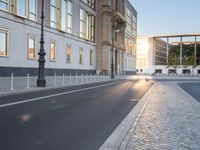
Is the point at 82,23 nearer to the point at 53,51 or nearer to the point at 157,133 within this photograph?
the point at 53,51

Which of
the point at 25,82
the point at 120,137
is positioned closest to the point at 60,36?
the point at 25,82

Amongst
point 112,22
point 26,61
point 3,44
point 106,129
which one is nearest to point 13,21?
point 3,44

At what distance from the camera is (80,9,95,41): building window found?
5712cm

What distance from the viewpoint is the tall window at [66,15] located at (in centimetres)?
4778

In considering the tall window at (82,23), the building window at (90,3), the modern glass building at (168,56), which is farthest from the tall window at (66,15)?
the modern glass building at (168,56)

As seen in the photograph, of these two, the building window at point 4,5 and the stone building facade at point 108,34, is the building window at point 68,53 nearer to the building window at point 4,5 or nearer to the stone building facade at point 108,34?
the stone building facade at point 108,34

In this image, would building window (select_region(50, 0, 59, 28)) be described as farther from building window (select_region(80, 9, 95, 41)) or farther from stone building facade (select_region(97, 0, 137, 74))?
stone building facade (select_region(97, 0, 137, 74))

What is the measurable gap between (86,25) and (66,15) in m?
10.7

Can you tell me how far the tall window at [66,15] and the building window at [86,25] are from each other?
574cm

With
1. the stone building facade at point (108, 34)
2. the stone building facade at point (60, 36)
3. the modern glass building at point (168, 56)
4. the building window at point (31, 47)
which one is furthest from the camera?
the modern glass building at point (168, 56)

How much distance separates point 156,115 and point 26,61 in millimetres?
27744

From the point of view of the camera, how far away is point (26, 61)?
1423 inches

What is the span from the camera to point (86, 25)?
59438mm

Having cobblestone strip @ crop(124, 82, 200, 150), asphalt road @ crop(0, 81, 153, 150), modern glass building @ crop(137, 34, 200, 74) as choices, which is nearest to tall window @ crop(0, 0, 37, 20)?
asphalt road @ crop(0, 81, 153, 150)
